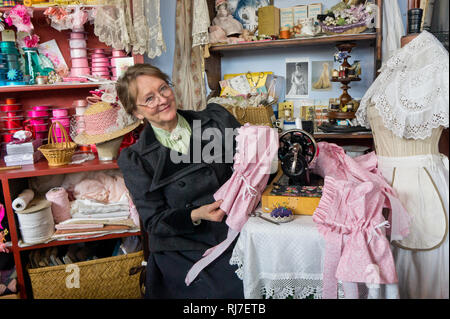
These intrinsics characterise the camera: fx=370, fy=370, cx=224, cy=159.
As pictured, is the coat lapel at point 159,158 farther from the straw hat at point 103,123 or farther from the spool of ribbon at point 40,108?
the spool of ribbon at point 40,108

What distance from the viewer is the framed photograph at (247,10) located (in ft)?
8.36

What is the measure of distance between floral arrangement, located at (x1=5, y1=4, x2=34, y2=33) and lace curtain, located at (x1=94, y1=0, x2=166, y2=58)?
417mm

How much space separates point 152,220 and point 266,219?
589 mm

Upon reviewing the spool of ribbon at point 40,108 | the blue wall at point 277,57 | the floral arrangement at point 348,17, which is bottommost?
the spool of ribbon at point 40,108

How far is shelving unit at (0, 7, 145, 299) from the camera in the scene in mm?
1953

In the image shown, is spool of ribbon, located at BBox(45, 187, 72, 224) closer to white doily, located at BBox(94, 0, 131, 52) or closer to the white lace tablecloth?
white doily, located at BBox(94, 0, 131, 52)

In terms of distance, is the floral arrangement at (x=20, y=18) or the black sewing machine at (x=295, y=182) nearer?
the black sewing machine at (x=295, y=182)

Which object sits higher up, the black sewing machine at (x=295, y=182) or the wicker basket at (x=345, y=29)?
the wicker basket at (x=345, y=29)

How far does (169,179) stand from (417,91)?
1031 mm

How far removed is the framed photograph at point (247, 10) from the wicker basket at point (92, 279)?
167cm

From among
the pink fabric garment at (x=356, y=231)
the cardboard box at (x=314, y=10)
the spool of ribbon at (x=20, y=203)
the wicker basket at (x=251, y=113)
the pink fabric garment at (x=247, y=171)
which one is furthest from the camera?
the cardboard box at (x=314, y=10)

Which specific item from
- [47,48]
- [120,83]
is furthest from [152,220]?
[47,48]

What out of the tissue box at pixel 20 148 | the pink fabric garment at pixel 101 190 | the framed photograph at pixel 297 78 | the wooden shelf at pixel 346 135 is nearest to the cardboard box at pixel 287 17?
the framed photograph at pixel 297 78
